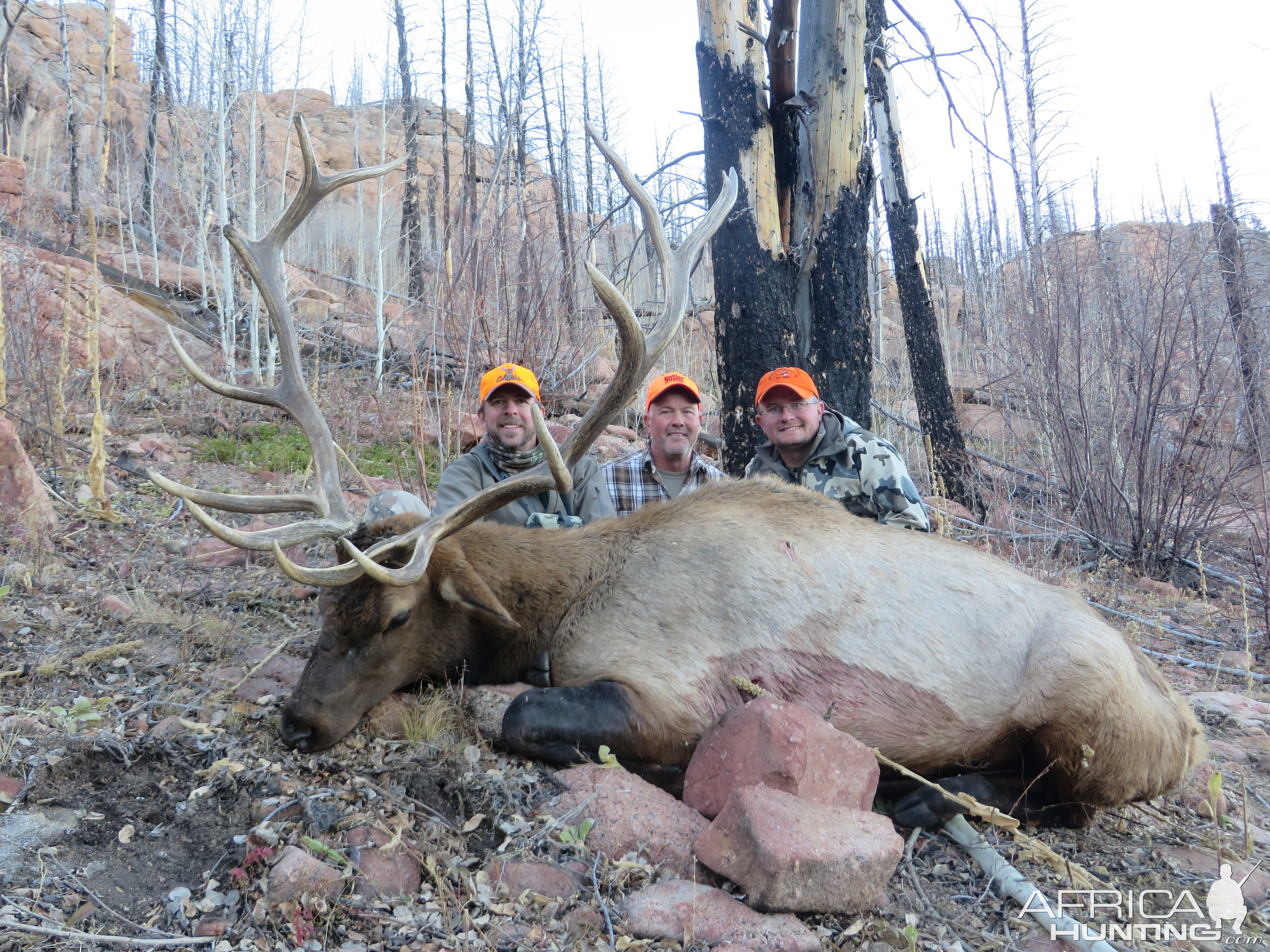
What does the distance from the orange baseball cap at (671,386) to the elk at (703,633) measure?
2.01 m

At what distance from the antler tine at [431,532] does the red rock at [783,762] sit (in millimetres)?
1366

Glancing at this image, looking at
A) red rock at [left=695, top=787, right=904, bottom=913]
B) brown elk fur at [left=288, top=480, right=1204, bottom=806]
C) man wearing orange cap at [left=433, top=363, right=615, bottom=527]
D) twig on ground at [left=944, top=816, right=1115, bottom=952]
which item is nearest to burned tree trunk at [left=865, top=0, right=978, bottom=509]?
man wearing orange cap at [left=433, top=363, right=615, bottom=527]

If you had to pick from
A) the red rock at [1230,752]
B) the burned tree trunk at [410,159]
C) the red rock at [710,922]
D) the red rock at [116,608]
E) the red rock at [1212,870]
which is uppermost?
the burned tree trunk at [410,159]

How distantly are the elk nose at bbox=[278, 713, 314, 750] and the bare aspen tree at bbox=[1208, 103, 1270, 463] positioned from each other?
7793mm

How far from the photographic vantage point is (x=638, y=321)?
3754 millimetres

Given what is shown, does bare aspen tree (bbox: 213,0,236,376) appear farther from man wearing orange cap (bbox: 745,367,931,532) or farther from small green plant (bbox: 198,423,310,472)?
man wearing orange cap (bbox: 745,367,931,532)

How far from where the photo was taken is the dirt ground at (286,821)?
2361 millimetres

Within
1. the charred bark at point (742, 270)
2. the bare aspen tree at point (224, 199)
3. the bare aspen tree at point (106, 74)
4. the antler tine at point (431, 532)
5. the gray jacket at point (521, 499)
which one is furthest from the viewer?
the bare aspen tree at point (106, 74)

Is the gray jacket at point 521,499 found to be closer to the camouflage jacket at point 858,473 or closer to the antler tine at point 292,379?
the camouflage jacket at point 858,473

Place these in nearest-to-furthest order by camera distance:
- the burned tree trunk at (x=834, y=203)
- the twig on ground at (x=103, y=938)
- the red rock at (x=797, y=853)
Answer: the twig on ground at (x=103, y=938) → the red rock at (x=797, y=853) → the burned tree trunk at (x=834, y=203)

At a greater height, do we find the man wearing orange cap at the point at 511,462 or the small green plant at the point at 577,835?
the man wearing orange cap at the point at 511,462

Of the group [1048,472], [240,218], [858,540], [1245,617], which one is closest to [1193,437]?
[1048,472]

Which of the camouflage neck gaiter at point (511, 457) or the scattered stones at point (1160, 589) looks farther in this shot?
the scattered stones at point (1160, 589)

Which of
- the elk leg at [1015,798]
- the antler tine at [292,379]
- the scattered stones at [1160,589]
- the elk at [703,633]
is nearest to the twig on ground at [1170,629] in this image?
the scattered stones at [1160,589]
